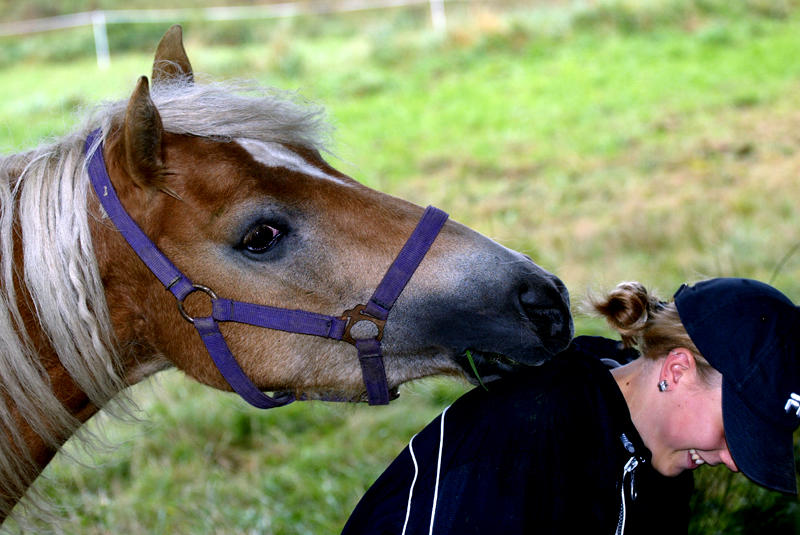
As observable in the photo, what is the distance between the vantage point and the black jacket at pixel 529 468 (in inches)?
69.2

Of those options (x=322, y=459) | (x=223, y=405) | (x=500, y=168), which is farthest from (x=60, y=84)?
(x=322, y=459)

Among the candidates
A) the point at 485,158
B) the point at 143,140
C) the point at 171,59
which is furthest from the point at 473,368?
the point at 485,158

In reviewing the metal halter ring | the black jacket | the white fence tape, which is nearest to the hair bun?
the black jacket

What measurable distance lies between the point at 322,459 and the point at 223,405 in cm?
82

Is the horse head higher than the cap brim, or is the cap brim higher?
the horse head

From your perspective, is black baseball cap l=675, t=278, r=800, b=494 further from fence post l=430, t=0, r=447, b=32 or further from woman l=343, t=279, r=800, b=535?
fence post l=430, t=0, r=447, b=32

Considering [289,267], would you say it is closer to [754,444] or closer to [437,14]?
[754,444]

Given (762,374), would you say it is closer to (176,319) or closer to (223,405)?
(176,319)

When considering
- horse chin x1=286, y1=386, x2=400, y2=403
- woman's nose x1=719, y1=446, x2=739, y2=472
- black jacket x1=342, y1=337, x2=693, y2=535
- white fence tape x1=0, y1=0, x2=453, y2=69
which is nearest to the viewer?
black jacket x1=342, y1=337, x2=693, y2=535

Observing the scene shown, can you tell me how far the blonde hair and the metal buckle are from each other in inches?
23.1

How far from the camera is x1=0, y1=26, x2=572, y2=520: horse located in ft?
6.31

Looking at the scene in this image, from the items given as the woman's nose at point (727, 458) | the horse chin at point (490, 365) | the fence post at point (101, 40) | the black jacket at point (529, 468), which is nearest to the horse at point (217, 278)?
the horse chin at point (490, 365)

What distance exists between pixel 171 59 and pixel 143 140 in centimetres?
61

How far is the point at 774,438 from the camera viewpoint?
1.82m
